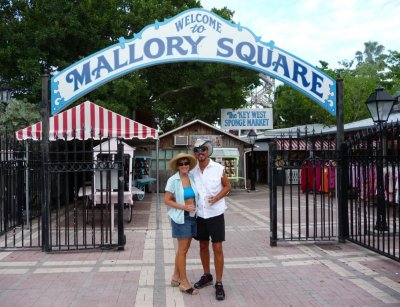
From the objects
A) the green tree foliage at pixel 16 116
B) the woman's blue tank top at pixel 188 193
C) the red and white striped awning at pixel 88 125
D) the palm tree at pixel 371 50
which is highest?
the palm tree at pixel 371 50

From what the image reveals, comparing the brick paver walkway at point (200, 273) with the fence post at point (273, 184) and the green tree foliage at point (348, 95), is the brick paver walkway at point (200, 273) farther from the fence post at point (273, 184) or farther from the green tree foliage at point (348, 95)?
the green tree foliage at point (348, 95)

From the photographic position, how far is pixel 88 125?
10664mm

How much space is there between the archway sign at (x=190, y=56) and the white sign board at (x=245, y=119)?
13739 mm

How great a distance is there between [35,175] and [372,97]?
8.11m

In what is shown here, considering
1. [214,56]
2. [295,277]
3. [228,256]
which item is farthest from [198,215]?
[214,56]

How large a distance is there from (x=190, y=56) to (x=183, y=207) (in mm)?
4116

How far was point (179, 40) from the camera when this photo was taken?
27.7 feet

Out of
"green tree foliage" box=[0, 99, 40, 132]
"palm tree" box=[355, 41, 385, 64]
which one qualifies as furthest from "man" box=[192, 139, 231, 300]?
"palm tree" box=[355, 41, 385, 64]

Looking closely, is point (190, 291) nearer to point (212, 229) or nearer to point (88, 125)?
point (212, 229)

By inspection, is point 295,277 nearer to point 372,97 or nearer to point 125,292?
point 125,292

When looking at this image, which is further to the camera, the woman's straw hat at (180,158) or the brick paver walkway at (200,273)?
the woman's straw hat at (180,158)

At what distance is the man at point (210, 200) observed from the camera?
17.3ft

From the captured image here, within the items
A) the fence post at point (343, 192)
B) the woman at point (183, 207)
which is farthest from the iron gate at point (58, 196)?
the fence post at point (343, 192)

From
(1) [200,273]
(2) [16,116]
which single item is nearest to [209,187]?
(1) [200,273]
